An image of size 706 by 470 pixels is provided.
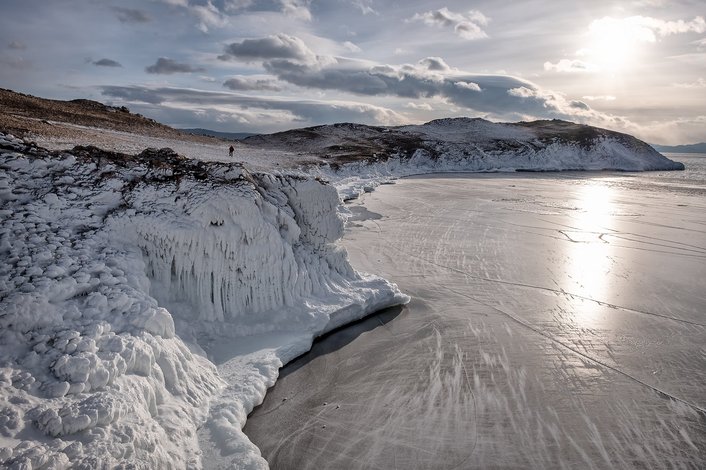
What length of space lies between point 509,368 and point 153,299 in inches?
218

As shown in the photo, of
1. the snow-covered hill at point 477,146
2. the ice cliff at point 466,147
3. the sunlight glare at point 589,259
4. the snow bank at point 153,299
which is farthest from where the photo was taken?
the snow-covered hill at point 477,146

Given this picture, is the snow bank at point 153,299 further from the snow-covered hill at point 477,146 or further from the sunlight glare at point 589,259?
the snow-covered hill at point 477,146

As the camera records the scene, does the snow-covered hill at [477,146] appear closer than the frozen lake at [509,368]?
No

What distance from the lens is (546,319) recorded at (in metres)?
9.20

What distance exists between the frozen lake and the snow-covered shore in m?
0.63

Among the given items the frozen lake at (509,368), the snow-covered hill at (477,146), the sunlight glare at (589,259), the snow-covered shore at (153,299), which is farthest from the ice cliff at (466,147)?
the snow-covered shore at (153,299)

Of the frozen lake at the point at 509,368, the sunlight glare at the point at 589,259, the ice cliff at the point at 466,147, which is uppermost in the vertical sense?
the ice cliff at the point at 466,147

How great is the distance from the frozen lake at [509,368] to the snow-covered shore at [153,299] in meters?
0.63

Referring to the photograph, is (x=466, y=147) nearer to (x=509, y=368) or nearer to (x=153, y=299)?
(x=509, y=368)

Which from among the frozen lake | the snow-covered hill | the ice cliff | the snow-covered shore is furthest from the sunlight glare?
the snow-covered hill

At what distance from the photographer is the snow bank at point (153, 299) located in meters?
4.44

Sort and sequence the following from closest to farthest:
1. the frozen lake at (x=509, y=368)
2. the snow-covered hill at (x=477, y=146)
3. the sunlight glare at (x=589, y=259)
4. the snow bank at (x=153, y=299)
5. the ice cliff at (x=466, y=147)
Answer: the snow bank at (x=153, y=299) < the frozen lake at (x=509, y=368) < the sunlight glare at (x=589, y=259) < the ice cliff at (x=466, y=147) < the snow-covered hill at (x=477, y=146)

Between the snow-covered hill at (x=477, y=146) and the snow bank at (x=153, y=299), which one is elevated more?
the snow-covered hill at (x=477, y=146)

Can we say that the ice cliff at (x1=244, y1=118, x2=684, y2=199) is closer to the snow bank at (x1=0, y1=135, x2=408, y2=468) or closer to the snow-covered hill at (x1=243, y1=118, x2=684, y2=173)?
the snow-covered hill at (x1=243, y1=118, x2=684, y2=173)
